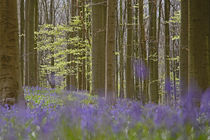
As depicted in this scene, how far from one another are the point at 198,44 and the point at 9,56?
4.77 metres

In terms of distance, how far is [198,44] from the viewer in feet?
21.1

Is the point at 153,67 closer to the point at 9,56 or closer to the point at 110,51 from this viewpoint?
the point at 110,51

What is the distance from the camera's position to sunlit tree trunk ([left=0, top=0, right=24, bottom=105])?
289 inches

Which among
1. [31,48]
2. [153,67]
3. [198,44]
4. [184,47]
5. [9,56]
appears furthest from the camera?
[153,67]

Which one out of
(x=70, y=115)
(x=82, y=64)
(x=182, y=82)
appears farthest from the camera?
(x=82, y=64)

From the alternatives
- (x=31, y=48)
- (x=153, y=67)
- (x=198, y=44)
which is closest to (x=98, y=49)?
(x=31, y=48)

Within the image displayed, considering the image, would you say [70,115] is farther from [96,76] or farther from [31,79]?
[31,79]

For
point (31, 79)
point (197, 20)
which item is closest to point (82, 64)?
point (31, 79)

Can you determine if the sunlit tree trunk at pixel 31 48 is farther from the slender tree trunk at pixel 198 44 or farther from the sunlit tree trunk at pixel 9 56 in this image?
the slender tree trunk at pixel 198 44

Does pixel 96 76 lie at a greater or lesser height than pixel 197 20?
lesser

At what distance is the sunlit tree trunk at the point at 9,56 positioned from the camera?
7352mm

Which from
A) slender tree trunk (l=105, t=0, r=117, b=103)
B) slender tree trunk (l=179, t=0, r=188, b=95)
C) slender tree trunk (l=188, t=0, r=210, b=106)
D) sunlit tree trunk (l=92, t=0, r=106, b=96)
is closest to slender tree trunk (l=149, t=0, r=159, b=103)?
sunlit tree trunk (l=92, t=0, r=106, b=96)

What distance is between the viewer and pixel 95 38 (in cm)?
1339

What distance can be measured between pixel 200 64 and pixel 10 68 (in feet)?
15.6
